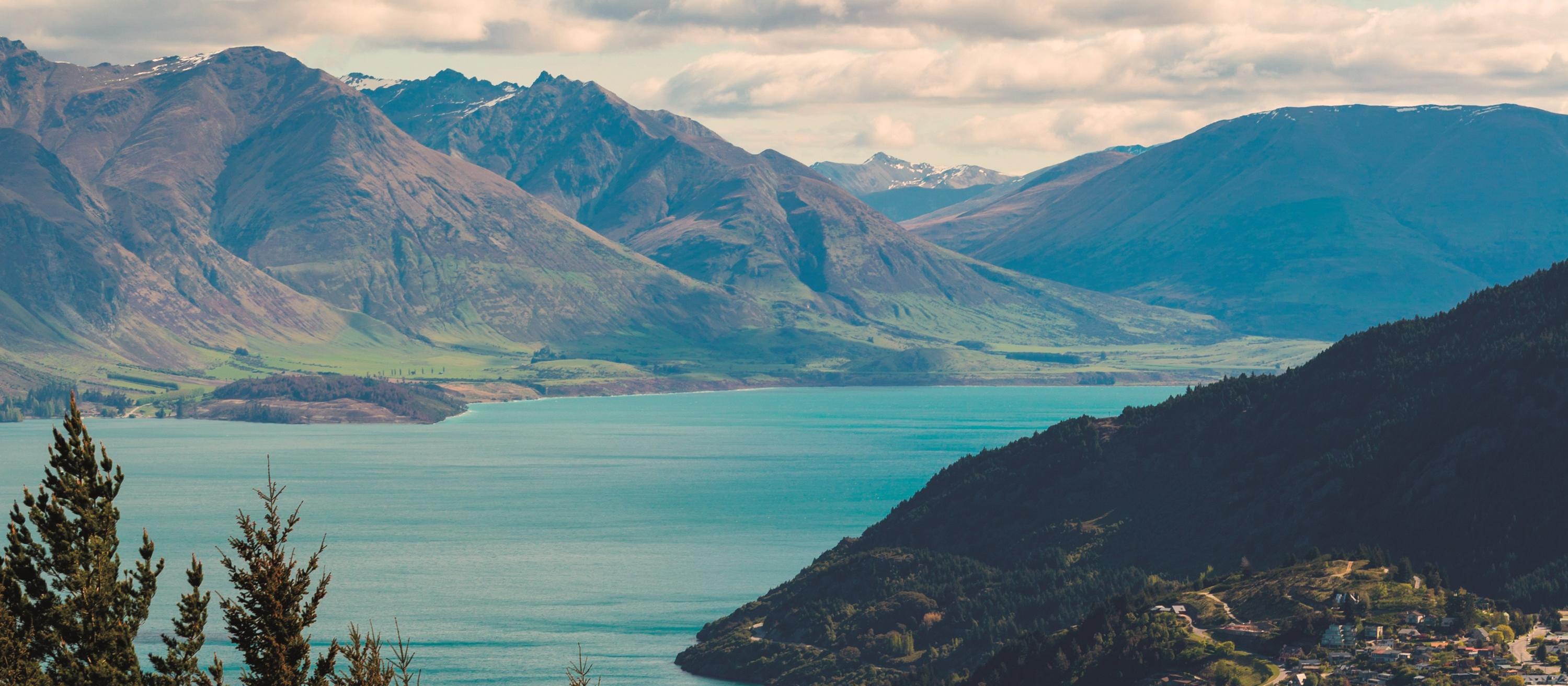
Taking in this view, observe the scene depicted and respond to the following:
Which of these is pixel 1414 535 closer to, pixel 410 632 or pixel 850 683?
pixel 850 683

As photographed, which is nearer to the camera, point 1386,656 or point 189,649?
point 189,649

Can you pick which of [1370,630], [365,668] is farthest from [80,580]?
[1370,630]

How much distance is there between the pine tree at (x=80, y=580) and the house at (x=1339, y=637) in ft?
347

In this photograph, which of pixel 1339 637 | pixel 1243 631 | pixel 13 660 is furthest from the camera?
pixel 1243 631

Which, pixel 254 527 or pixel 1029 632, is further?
pixel 1029 632

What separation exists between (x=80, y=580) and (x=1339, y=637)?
108 m

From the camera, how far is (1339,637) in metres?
138

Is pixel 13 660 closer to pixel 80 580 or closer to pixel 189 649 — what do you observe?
pixel 80 580

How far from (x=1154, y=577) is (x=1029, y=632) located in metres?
22.7

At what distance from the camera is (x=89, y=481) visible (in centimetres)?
4778

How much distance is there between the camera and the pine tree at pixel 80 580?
156 ft

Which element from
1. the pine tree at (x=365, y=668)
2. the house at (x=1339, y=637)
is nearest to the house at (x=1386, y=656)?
the house at (x=1339, y=637)

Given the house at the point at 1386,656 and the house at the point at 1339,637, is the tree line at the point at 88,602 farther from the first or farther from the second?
the house at the point at 1339,637

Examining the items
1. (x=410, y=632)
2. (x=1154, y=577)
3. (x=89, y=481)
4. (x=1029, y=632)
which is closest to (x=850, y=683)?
(x=1029, y=632)
